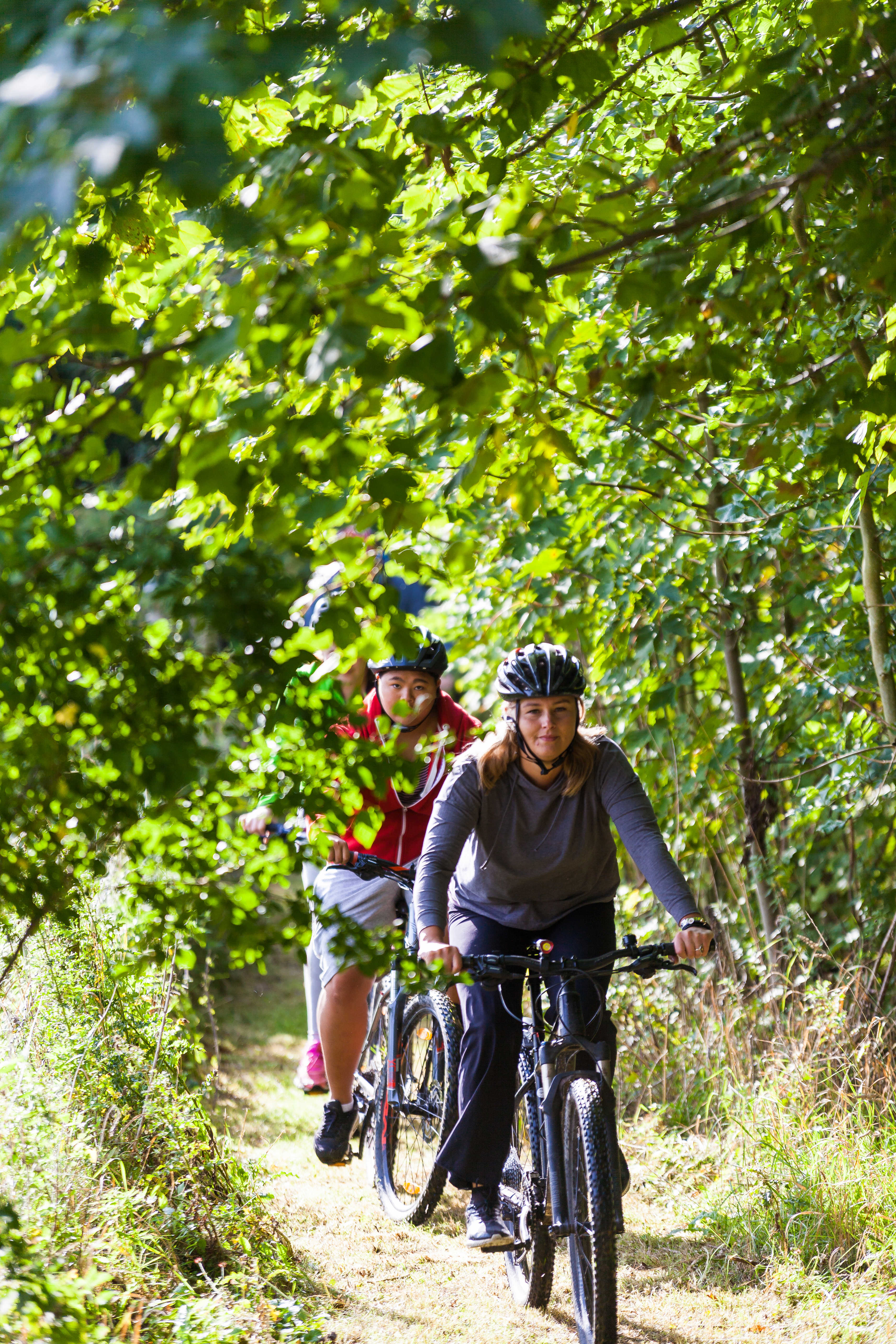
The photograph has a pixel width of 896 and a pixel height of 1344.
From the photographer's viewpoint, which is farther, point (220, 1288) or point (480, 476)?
point (220, 1288)

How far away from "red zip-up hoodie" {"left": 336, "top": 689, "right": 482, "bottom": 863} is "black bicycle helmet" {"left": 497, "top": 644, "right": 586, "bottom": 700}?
2.72 ft

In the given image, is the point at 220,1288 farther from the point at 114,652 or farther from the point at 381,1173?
the point at 114,652

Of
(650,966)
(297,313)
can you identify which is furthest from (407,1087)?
(297,313)

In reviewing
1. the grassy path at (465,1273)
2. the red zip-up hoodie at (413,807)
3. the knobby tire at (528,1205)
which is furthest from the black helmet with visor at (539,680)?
the grassy path at (465,1273)

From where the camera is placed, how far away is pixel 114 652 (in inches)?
85.2

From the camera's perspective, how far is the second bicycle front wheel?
4379mm

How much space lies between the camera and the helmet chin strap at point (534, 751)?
3.79 m


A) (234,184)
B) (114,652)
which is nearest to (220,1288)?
(114,652)

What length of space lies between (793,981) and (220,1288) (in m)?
2.86

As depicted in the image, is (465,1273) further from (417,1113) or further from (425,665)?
(425,665)

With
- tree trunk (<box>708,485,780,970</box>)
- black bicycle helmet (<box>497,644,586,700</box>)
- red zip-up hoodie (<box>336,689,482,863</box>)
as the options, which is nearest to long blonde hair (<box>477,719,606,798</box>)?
black bicycle helmet (<box>497,644,586,700</box>)

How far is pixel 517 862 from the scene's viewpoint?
12.5 ft

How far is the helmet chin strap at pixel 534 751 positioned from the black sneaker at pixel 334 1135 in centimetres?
174

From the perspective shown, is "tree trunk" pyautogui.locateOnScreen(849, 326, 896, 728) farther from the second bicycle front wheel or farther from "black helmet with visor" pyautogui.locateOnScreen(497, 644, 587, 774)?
the second bicycle front wheel
